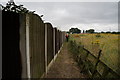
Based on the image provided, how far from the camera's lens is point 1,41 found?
2.82 m

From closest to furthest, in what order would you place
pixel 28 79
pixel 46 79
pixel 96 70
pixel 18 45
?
1. pixel 18 45
2. pixel 28 79
3. pixel 96 70
4. pixel 46 79

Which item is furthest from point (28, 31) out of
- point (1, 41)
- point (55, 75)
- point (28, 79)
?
point (55, 75)

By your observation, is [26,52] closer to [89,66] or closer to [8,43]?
[8,43]

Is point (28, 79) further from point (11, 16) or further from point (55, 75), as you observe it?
point (55, 75)

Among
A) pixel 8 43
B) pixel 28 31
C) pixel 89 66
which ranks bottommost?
pixel 89 66

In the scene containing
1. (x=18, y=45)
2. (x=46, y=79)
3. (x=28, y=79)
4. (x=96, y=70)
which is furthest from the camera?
(x=46, y=79)

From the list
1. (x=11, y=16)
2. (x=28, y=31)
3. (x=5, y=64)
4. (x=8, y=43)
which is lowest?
(x=5, y=64)

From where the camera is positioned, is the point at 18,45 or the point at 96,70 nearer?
the point at 18,45

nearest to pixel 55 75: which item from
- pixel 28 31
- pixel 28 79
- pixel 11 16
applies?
pixel 28 79

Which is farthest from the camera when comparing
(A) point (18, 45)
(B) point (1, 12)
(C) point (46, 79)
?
(C) point (46, 79)

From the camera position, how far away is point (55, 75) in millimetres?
6148

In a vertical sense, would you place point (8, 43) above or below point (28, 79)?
above

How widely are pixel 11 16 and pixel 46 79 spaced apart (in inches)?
129

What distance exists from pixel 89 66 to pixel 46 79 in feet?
5.65
